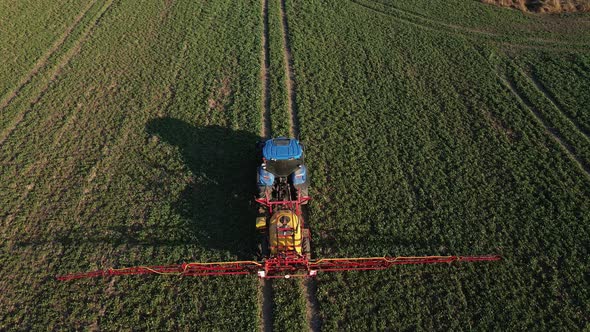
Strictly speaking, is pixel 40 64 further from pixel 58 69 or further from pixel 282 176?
pixel 282 176

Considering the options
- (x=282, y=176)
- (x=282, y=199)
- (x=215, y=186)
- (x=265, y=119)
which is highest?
(x=282, y=176)

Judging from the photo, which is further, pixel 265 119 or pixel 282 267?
pixel 265 119

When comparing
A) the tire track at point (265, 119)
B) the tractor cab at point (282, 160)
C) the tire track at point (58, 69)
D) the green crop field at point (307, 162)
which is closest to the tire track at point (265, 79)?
the tire track at point (265, 119)

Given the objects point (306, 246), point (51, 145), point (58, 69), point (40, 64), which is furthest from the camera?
point (40, 64)

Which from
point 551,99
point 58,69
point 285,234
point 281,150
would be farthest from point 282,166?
point 58,69

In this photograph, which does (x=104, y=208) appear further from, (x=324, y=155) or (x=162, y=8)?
(x=162, y=8)

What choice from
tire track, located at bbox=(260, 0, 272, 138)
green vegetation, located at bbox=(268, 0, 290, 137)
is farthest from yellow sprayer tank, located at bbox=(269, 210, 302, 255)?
tire track, located at bbox=(260, 0, 272, 138)
